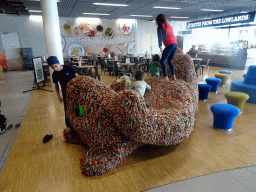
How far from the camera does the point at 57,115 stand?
4309mm

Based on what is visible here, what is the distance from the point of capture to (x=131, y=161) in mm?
2564

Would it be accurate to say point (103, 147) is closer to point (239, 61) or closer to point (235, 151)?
point (235, 151)

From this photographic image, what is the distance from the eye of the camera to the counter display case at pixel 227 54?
1052cm

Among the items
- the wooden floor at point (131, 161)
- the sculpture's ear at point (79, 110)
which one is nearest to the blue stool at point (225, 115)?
the wooden floor at point (131, 161)

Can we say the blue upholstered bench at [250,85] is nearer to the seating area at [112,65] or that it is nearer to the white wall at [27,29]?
the seating area at [112,65]

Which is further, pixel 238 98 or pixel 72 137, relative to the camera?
pixel 238 98

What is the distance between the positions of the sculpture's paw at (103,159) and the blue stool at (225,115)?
1.87 meters

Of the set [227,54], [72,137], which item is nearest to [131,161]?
[72,137]

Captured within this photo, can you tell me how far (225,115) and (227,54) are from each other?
31.9ft

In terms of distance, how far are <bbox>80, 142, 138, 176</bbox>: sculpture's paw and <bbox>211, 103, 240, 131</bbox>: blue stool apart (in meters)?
1.87

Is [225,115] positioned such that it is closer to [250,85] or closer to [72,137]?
[250,85]

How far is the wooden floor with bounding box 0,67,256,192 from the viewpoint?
2.17 metres

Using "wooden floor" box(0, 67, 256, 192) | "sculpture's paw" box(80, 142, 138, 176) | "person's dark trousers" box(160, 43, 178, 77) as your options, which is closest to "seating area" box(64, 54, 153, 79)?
"person's dark trousers" box(160, 43, 178, 77)

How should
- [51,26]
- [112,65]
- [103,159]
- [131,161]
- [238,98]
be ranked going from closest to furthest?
[103,159], [131,161], [238,98], [51,26], [112,65]
